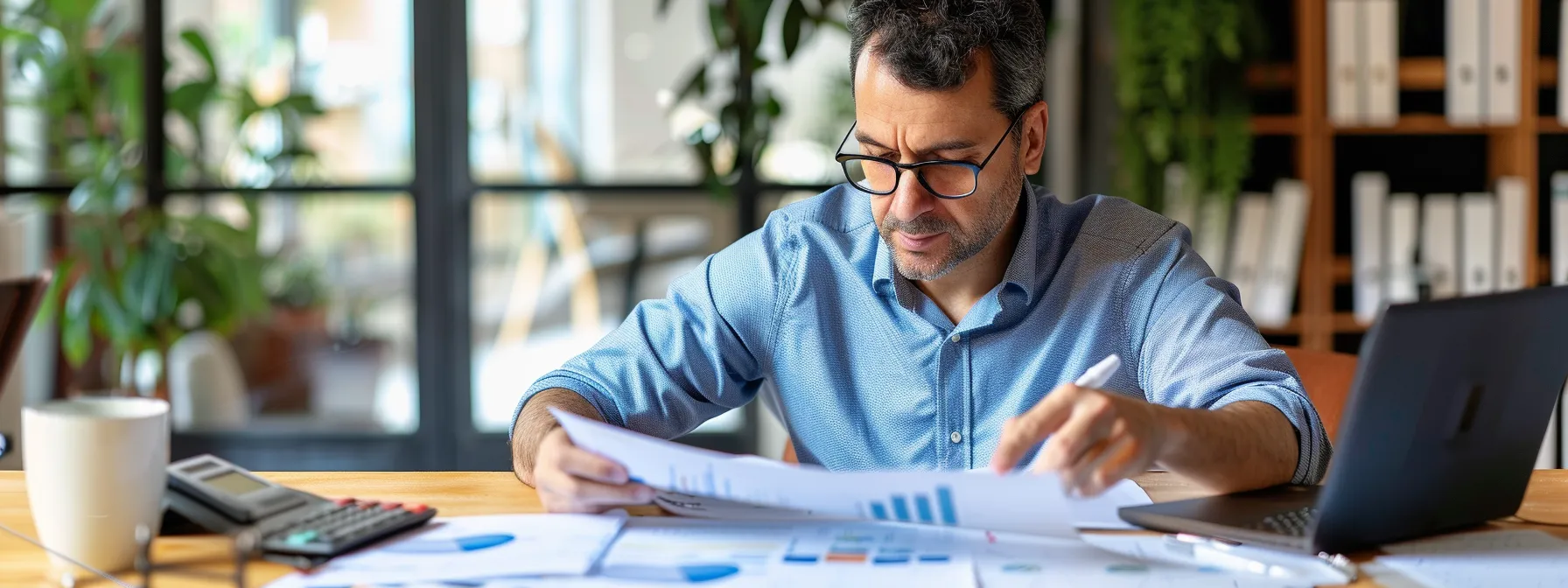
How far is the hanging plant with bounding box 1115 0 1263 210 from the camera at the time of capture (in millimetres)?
2984

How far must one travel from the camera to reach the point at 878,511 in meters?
1.09

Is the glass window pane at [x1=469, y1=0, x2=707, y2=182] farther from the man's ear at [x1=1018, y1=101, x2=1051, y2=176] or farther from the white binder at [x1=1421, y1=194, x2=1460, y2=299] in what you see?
the man's ear at [x1=1018, y1=101, x2=1051, y2=176]

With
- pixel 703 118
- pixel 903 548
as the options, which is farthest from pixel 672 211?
pixel 903 548

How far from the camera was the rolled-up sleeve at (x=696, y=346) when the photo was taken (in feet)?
5.03

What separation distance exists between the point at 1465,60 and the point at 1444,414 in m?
2.36

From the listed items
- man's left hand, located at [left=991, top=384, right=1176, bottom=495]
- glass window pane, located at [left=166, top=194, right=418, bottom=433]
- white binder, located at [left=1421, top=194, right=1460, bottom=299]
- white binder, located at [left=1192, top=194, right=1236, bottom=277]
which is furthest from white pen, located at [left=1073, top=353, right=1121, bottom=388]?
glass window pane, located at [left=166, top=194, right=418, bottom=433]

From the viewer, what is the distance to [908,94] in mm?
1425

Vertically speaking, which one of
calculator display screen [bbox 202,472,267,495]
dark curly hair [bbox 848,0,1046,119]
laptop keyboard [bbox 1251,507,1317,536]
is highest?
dark curly hair [bbox 848,0,1046,119]

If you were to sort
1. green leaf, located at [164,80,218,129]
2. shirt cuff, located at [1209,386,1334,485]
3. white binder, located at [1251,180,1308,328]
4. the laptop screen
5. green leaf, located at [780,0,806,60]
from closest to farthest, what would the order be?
shirt cuff, located at [1209,386,1334,485], the laptop screen, green leaf, located at [780,0,806,60], white binder, located at [1251,180,1308,328], green leaf, located at [164,80,218,129]

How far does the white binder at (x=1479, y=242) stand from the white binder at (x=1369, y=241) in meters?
0.18

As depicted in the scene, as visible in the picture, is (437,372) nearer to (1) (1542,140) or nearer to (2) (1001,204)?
(2) (1001,204)

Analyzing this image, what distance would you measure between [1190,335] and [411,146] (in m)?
2.40

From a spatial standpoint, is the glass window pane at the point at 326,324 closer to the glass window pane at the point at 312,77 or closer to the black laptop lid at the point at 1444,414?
the glass window pane at the point at 312,77

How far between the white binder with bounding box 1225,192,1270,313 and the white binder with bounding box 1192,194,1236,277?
1.1 inches
